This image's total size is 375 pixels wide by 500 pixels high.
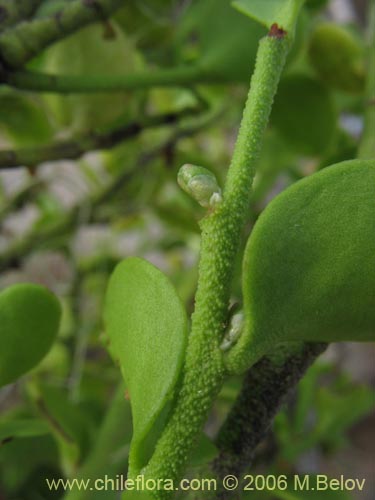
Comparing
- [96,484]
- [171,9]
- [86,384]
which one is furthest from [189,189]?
[86,384]

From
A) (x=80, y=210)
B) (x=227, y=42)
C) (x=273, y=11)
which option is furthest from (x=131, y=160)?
(x=273, y=11)

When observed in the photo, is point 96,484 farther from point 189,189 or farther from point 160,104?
point 160,104

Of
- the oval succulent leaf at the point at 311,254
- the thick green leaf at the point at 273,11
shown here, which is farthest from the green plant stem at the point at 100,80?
the oval succulent leaf at the point at 311,254

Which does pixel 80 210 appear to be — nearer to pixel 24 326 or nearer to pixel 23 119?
pixel 23 119

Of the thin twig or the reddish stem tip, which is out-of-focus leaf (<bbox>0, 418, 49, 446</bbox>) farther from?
the thin twig

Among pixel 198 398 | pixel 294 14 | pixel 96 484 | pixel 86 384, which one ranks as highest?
pixel 294 14

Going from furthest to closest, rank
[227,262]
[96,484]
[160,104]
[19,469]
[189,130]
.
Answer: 1. [160,104]
2. [189,130]
3. [19,469]
4. [96,484]
5. [227,262]
